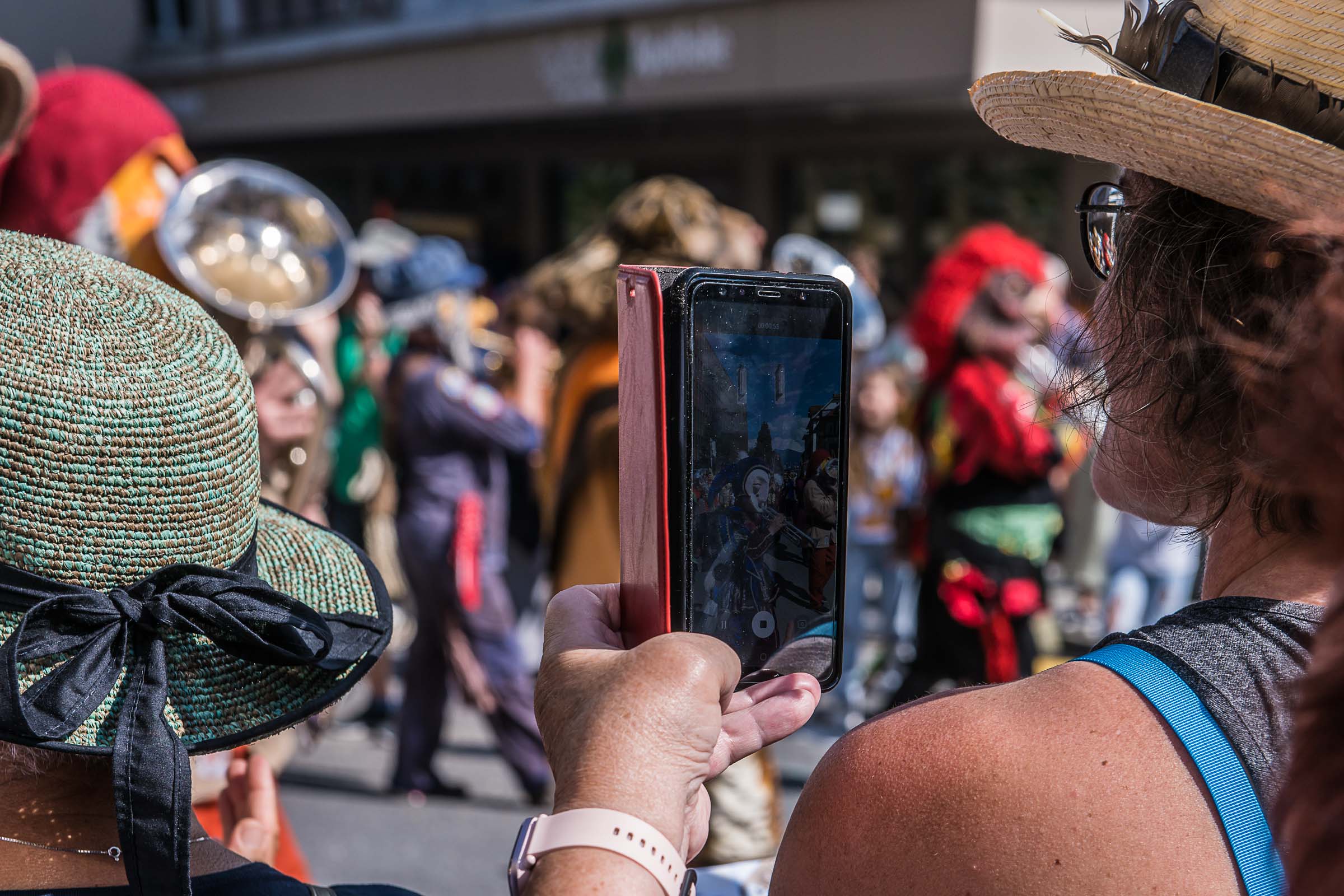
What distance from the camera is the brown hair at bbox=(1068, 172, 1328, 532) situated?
98 centimetres

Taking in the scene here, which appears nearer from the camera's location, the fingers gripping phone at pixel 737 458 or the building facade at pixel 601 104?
the fingers gripping phone at pixel 737 458

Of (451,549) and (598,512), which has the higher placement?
(598,512)

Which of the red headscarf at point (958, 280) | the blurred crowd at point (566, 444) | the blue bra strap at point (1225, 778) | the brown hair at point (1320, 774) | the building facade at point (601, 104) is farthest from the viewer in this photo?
the building facade at point (601, 104)

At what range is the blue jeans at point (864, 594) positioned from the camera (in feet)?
20.0

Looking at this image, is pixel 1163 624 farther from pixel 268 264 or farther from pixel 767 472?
pixel 268 264

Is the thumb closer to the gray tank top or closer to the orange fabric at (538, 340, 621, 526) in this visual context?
the gray tank top

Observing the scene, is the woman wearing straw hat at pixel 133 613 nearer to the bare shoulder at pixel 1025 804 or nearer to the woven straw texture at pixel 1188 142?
the bare shoulder at pixel 1025 804

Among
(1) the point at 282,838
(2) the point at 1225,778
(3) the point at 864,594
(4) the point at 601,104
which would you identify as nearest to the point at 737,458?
(2) the point at 1225,778

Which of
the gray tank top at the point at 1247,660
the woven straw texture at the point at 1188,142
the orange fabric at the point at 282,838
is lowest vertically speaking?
the orange fabric at the point at 282,838

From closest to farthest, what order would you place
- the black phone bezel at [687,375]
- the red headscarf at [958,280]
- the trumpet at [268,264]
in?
the black phone bezel at [687,375] → the trumpet at [268,264] → the red headscarf at [958,280]

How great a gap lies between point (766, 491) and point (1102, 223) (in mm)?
454

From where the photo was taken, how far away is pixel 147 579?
3.69ft

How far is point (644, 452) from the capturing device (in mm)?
1015

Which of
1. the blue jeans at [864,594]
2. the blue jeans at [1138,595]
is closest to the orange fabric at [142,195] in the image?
the blue jeans at [864,594]
